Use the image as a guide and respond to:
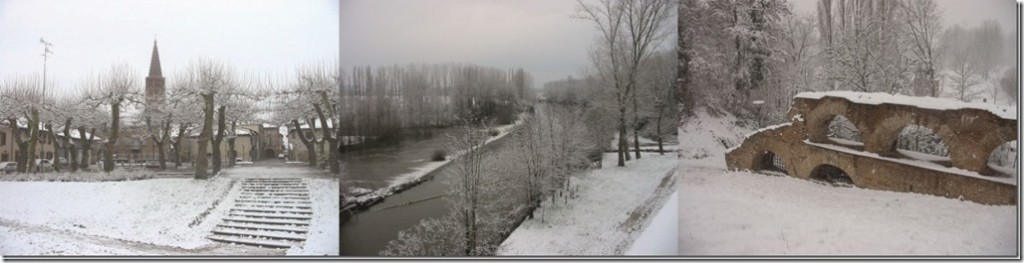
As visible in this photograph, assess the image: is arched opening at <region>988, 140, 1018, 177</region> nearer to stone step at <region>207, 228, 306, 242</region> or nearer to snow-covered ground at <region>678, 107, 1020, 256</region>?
snow-covered ground at <region>678, 107, 1020, 256</region>

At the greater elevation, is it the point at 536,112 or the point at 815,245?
the point at 536,112

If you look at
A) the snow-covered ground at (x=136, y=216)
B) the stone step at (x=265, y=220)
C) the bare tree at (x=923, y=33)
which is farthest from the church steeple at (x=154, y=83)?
the bare tree at (x=923, y=33)

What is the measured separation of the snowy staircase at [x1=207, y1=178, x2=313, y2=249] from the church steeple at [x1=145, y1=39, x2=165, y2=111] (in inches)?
52.2

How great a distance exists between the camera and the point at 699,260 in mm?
7871

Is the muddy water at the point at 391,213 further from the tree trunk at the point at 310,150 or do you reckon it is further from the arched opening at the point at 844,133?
the arched opening at the point at 844,133

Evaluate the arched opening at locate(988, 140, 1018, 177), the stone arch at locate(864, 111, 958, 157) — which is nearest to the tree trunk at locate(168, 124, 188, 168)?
the stone arch at locate(864, 111, 958, 157)

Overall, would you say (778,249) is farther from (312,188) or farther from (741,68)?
(312,188)

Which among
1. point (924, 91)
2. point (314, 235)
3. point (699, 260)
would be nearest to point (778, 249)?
point (699, 260)

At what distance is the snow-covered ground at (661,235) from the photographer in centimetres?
788

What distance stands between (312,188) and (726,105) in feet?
14.8

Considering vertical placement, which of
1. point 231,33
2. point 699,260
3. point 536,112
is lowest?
point 699,260

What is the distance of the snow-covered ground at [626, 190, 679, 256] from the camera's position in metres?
7.88

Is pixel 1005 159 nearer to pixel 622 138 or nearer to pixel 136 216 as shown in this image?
pixel 622 138

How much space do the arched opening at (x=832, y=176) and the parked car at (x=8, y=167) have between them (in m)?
8.44
